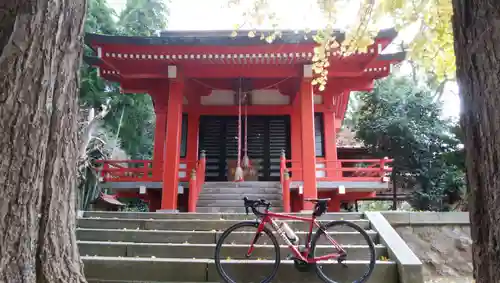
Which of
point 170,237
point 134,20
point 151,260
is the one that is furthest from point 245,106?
point 134,20

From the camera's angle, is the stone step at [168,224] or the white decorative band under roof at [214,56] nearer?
the stone step at [168,224]

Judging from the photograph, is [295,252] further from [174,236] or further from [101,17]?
[101,17]

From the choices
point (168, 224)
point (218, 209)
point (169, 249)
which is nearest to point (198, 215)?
point (168, 224)

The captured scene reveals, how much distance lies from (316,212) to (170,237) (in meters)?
2.50

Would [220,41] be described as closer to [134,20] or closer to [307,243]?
[307,243]

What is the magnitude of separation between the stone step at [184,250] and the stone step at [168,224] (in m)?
0.84

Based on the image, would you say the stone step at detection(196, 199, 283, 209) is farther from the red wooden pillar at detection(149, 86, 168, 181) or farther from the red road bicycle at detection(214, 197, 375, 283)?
the red road bicycle at detection(214, 197, 375, 283)

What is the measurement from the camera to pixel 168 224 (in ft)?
20.2

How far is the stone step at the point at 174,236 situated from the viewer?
17.8 feet

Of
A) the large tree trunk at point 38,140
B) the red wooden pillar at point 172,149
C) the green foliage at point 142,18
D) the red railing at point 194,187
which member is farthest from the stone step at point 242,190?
the green foliage at point 142,18

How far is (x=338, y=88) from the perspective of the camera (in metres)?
10.4

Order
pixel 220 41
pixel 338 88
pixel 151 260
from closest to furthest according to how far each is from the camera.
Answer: pixel 151 260 → pixel 220 41 → pixel 338 88

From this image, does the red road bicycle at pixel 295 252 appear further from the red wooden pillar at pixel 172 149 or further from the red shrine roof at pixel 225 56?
the red shrine roof at pixel 225 56

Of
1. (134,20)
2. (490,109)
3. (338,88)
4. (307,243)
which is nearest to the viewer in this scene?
(490,109)
